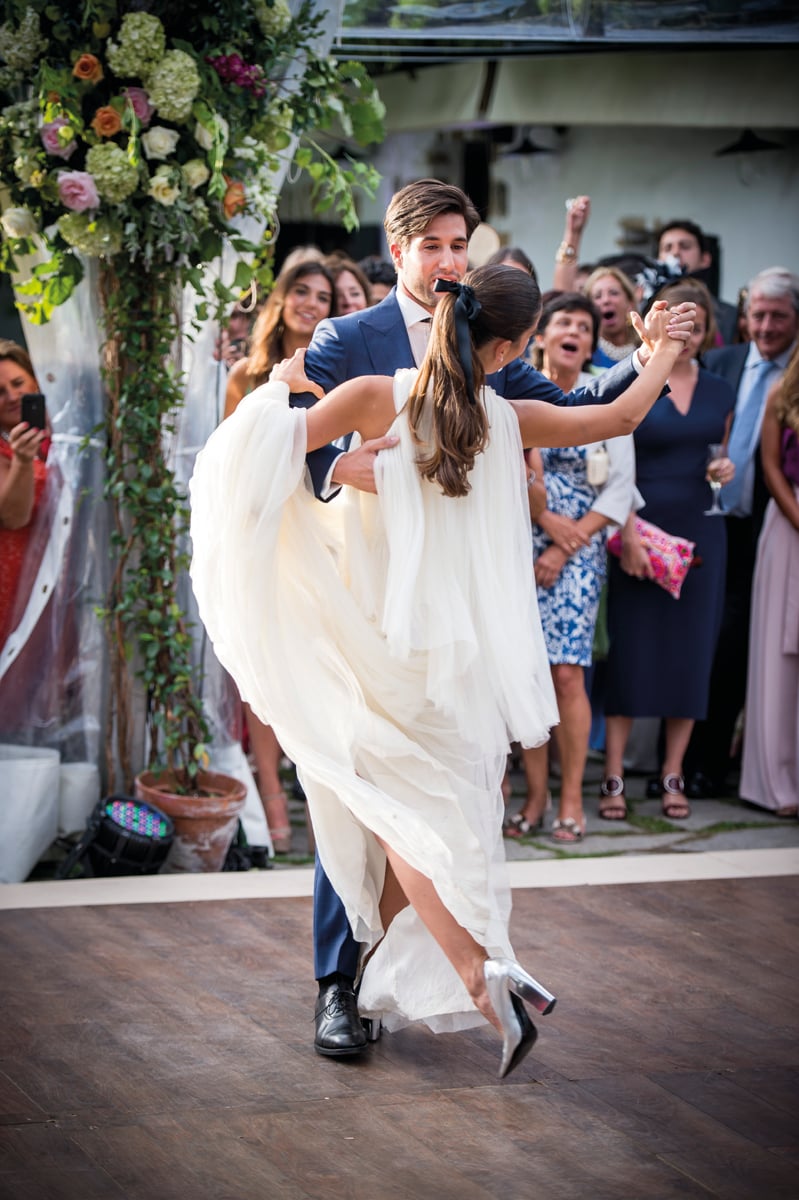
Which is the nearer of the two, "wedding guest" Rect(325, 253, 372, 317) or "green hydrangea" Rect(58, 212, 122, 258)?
"green hydrangea" Rect(58, 212, 122, 258)

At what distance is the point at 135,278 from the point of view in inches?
203

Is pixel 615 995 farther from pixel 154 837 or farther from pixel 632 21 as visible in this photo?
pixel 632 21

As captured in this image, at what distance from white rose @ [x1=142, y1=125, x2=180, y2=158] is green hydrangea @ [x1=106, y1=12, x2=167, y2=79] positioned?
0.60 feet

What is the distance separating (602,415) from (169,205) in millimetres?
2213

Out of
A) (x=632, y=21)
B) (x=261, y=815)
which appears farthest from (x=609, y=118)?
(x=261, y=815)

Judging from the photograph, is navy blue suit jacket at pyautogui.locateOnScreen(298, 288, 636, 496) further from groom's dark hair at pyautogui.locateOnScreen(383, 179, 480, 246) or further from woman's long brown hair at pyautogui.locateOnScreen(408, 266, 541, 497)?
woman's long brown hair at pyautogui.locateOnScreen(408, 266, 541, 497)

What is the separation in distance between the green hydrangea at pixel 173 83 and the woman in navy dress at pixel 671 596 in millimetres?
2230

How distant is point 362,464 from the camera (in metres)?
3.21

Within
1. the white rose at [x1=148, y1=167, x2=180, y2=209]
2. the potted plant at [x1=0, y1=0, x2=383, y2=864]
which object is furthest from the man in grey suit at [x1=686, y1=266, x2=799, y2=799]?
the white rose at [x1=148, y1=167, x2=180, y2=209]

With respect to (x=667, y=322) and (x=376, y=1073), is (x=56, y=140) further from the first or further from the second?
(x=376, y=1073)

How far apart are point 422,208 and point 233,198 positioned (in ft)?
6.14

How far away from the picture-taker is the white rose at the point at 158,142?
4895 millimetres

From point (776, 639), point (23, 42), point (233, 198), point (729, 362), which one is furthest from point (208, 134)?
point (776, 639)

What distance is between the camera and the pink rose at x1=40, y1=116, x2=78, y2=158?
4.85m
